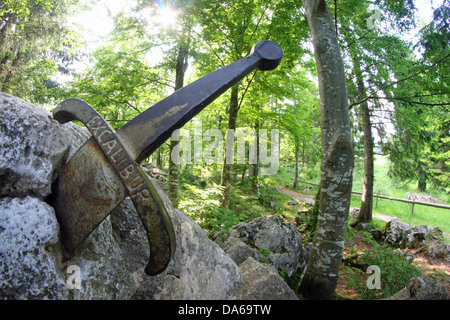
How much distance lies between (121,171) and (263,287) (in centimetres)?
193

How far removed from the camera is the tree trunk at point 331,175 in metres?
3.41

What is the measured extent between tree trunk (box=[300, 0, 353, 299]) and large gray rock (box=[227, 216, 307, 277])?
51cm

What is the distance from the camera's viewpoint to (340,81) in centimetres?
362

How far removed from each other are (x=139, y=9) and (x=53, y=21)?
5.62 meters

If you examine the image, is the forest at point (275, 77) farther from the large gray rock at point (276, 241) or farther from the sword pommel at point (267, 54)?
the sword pommel at point (267, 54)

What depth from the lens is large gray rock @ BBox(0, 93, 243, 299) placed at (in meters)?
1.11

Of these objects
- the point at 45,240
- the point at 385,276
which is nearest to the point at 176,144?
the point at 385,276

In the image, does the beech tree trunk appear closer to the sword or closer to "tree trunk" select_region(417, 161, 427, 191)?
"tree trunk" select_region(417, 161, 427, 191)

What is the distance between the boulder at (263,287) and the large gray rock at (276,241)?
137 centimetres

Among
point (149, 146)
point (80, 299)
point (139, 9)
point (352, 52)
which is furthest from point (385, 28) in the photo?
point (80, 299)

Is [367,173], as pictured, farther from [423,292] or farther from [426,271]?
[423,292]

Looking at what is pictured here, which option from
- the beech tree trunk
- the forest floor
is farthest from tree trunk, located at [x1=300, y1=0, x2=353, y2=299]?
the beech tree trunk

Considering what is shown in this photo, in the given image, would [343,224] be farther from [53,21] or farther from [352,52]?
[53,21]

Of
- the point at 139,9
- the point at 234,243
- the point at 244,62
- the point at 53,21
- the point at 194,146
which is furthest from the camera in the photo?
the point at 194,146
